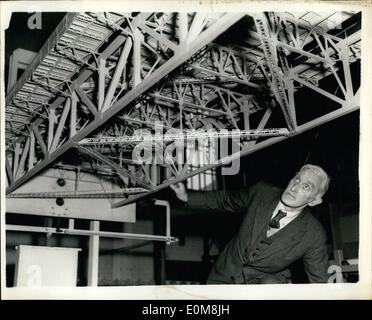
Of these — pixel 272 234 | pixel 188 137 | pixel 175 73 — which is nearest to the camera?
pixel 272 234

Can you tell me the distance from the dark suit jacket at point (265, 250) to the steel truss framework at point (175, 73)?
2.30 meters

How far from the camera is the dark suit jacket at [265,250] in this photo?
4.61 meters

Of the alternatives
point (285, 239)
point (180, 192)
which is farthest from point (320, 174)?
point (180, 192)

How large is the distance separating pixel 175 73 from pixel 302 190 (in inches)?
241

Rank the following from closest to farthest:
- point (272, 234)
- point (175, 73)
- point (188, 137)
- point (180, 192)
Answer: point (180, 192)
point (272, 234)
point (188, 137)
point (175, 73)

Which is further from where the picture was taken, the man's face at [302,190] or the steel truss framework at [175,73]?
the steel truss framework at [175,73]

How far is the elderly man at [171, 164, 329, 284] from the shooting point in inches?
181

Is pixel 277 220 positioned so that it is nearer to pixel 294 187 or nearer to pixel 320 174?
pixel 294 187

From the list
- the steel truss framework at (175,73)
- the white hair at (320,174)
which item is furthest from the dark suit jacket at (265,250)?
the steel truss framework at (175,73)

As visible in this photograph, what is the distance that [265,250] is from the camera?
183 inches

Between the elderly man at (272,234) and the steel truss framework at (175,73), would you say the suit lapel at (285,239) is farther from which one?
the steel truss framework at (175,73)

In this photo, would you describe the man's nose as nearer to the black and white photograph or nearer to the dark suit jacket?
the black and white photograph

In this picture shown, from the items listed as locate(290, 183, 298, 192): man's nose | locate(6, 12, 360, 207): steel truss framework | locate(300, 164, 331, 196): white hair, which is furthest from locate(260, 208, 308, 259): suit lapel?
locate(6, 12, 360, 207): steel truss framework
